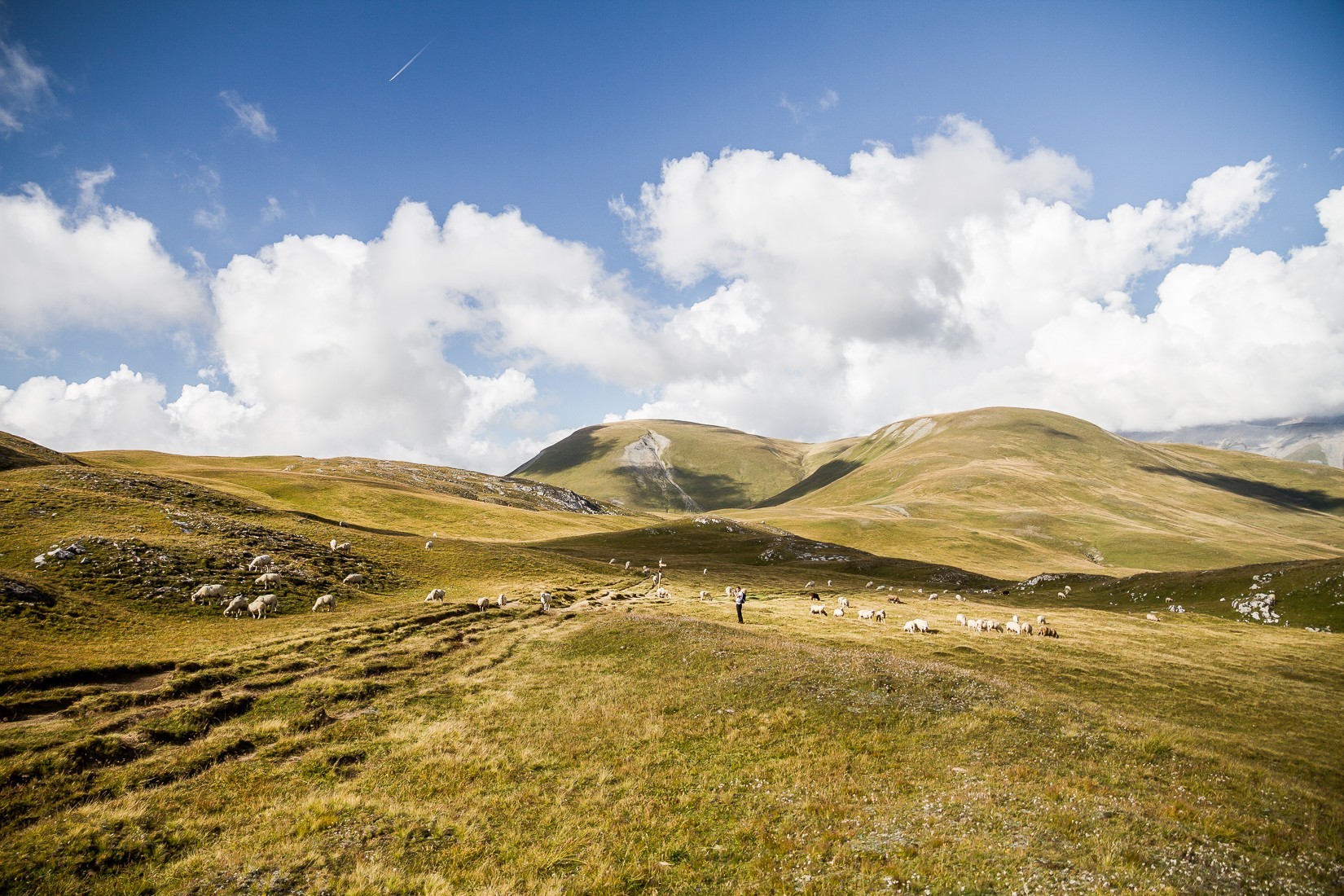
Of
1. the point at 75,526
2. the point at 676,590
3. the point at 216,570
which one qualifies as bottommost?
the point at 676,590

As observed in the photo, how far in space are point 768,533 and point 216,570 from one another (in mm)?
112253

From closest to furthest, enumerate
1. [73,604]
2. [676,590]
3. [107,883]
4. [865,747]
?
[107,883] → [865,747] → [73,604] → [676,590]

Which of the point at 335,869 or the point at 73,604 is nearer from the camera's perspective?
the point at 335,869

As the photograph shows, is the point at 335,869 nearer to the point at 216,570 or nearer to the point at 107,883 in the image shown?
the point at 107,883

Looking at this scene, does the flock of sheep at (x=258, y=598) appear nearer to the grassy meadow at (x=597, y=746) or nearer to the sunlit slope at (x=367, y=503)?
the grassy meadow at (x=597, y=746)

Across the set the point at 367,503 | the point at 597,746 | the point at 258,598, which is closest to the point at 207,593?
the point at 258,598

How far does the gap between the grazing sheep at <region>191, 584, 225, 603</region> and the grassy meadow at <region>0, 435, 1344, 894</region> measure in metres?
0.80

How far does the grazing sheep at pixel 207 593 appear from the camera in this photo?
36906 mm

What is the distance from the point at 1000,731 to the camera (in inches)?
854

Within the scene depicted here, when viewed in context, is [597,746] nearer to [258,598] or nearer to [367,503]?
[258,598]

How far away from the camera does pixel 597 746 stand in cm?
2111

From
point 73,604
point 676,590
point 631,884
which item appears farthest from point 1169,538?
point 73,604

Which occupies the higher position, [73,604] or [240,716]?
[73,604]

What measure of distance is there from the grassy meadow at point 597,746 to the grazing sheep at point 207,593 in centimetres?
80
